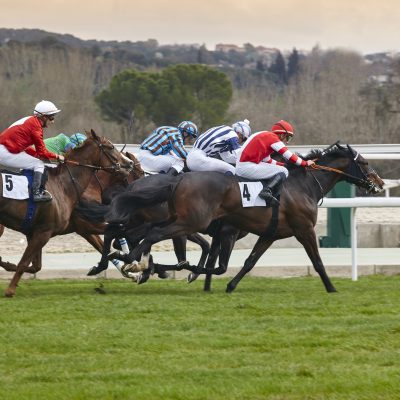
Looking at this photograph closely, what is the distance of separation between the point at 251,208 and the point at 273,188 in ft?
0.92

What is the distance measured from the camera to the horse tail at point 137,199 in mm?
11734

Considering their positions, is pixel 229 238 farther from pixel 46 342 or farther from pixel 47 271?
pixel 46 342

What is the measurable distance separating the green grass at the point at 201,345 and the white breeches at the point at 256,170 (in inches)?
43.4

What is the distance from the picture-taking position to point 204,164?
12.0m

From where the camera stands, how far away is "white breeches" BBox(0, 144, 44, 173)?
37.3 feet

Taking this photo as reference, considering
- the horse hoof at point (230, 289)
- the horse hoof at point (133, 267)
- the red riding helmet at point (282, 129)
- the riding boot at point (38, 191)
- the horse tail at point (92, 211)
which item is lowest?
the horse hoof at point (230, 289)

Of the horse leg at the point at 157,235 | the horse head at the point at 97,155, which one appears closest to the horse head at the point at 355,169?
the horse leg at the point at 157,235

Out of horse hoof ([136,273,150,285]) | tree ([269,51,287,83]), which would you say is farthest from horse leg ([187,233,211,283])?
tree ([269,51,287,83])

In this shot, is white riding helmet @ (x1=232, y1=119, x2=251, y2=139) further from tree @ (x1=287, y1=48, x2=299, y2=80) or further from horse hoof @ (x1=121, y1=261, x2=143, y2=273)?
tree @ (x1=287, y1=48, x2=299, y2=80)

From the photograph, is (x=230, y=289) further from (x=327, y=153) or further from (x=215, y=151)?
(x=327, y=153)

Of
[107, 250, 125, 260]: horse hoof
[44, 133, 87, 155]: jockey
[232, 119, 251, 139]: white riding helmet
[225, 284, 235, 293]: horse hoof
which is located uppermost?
[232, 119, 251, 139]: white riding helmet

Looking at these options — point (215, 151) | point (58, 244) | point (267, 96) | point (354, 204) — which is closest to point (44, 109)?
point (215, 151)

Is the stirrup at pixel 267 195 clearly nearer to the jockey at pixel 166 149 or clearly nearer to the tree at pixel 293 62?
the jockey at pixel 166 149

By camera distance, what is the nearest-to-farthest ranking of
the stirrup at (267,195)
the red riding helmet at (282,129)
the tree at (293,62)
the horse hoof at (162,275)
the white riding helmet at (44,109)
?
the white riding helmet at (44,109) < the stirrup at (267,195) < the horse hoof at (162,275) < the red riding helmet at (282,129) < the tree at (293,62)
